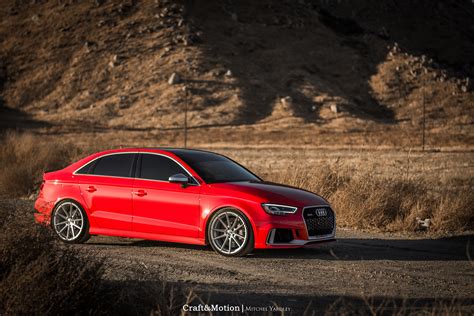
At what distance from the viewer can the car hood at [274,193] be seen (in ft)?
32.7

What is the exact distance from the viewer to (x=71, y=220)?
1132 cm

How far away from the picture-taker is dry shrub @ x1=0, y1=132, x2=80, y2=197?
19.4 meters

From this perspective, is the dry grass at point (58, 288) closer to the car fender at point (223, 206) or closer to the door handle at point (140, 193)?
the car fender at point (223, 206)

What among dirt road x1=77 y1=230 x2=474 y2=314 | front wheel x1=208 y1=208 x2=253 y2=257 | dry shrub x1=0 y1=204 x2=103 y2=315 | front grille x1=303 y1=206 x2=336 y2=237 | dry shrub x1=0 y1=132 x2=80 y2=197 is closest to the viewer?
dry shrub x1=0 y1=204 x2=103 y2=315

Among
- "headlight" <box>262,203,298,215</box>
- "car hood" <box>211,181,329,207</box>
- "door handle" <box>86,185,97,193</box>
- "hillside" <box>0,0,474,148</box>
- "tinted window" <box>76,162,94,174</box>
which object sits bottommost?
"headlight" <box>262,203,298,215</box>

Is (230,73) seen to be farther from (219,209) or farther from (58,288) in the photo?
(58,288)

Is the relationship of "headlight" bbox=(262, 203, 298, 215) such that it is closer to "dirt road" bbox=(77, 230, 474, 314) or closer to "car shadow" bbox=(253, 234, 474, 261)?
"dirt road" bbox=(77, 230, 474, 314)

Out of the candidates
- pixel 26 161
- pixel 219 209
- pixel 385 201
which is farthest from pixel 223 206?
pixel 26 161

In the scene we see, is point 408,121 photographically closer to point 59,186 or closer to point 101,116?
point 101,116

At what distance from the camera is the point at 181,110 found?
63.2 meters

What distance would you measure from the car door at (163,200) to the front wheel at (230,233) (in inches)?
11.4

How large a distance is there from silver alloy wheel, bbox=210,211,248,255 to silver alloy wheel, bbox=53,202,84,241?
2.39 m

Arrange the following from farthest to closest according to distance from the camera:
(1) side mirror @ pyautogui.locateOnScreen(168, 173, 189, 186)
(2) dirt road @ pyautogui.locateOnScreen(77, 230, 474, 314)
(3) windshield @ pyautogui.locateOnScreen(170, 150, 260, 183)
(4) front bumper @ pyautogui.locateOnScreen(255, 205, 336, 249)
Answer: (3) windshield @ pyautogui.locateOnScreen(170, 150, 260, 183)
(1) side mirror @ pyautogui.locateOnScreen(168, 173, 189, 186)
(4) front bumper @ pyautogui.locateOnScreen(255, 205, 336, 249)
(2) dirt road @ pyautogui.locateOnScreen(77, 230, 474, 314)

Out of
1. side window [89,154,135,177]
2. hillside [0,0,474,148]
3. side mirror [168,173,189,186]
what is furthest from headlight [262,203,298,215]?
hillside [0,0,474,148]
